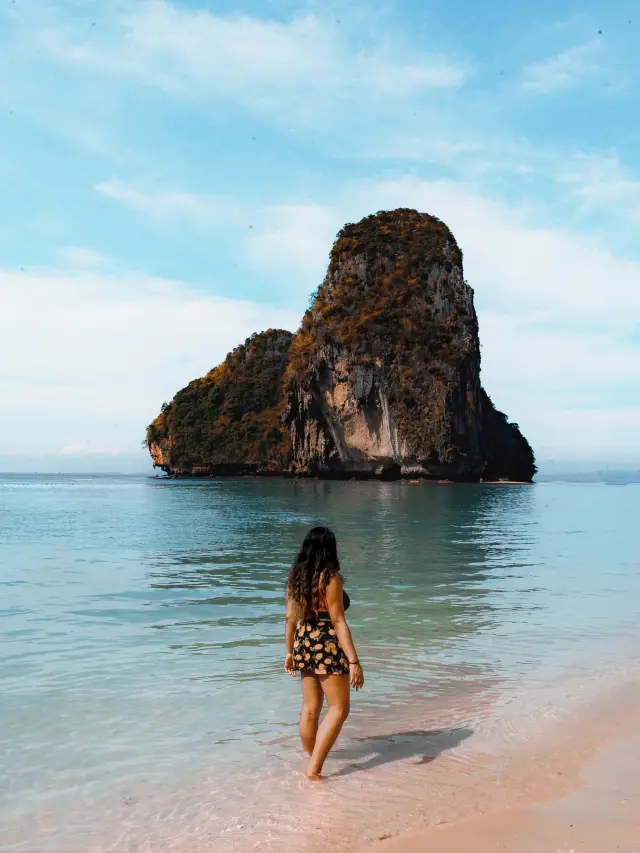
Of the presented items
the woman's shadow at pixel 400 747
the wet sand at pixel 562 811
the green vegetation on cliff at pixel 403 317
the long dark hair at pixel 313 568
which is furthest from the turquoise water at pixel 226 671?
the green vegetation on cliff at pixel 403 317

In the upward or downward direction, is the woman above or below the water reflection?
above

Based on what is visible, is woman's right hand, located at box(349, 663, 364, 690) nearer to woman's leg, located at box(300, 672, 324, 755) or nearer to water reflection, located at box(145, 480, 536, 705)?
woman's leg, located at box(300, 672, 324, 755)

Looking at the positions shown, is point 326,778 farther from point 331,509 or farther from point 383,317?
point 383,317

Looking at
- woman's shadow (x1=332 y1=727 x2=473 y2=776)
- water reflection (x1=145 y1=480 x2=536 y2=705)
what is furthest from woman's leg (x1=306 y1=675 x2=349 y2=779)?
water reflection (x1=145 y1=480 x2=536 y2=705)

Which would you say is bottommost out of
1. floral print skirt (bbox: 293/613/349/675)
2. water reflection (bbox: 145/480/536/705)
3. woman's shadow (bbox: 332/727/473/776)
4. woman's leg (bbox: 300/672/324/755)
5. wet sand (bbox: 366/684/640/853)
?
water reflection (bbox: 145/480/536/705)

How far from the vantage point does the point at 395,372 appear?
9012 cm

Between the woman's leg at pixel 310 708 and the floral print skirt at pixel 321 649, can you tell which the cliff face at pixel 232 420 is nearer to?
the woman's leg at pixel 310 708

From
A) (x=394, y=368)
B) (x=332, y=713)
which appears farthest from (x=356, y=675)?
(x=394, y=368)

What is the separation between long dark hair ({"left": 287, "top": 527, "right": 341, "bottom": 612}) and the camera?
4.70m

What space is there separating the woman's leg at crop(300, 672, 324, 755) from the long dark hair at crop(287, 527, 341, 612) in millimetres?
526

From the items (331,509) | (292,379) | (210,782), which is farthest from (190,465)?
(210,782)

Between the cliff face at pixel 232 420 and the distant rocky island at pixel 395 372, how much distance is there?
11.7 meters

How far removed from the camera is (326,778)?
4898 millimetres

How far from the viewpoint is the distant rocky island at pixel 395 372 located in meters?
86.8
